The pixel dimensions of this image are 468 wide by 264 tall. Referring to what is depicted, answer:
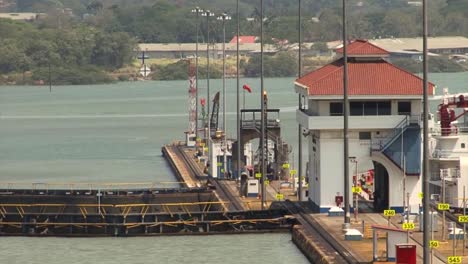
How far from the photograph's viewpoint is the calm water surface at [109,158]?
54.1 metres

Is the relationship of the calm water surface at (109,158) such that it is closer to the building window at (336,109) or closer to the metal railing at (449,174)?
the building window at (336,109)

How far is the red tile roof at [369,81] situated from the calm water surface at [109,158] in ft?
17.7

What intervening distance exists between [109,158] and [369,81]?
54222 mm

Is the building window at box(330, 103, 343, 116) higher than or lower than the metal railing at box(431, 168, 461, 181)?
higher

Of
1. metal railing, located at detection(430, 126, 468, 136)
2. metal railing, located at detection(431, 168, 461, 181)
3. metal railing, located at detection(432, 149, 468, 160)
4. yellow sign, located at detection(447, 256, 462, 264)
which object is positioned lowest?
yellow sign, located at detection(447, 256, 462, 264)

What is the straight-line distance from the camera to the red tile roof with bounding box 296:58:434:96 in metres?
57.9

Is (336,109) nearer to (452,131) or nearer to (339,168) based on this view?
(339,168)

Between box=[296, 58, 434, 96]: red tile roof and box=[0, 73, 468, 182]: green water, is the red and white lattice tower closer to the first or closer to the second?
box=[0, 73, 468, 182]: green water

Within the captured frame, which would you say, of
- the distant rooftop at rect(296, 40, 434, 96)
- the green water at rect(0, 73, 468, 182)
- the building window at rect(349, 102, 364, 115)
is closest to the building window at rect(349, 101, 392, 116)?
the building window at rect(349, 102, 364, 115)

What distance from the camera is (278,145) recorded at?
2975 inches

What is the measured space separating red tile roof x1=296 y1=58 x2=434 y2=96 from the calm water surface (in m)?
5.39

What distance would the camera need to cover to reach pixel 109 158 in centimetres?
11088

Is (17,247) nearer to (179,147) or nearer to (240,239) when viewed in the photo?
(240,239)

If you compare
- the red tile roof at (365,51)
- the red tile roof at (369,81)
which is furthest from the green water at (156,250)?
the red tile roof at (365,51)
